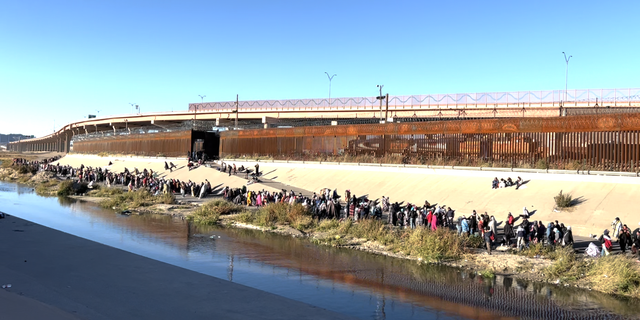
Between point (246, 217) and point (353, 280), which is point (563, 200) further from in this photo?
point (246, 217)

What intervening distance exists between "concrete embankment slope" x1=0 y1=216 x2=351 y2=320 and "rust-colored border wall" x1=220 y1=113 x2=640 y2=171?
2221cm

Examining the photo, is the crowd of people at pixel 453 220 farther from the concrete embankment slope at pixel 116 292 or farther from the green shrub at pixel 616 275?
the concrete embankment slope at pixel 116 292

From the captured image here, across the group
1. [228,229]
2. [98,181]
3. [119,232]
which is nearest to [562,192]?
[228,229]

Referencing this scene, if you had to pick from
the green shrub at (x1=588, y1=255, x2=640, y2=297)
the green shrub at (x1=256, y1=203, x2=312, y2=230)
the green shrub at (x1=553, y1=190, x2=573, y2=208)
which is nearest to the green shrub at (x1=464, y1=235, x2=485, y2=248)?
the green shrub at (x1=588, y1=255, x2=640, y2=297)

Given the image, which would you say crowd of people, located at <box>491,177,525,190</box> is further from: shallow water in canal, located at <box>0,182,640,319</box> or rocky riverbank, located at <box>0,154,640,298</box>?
shallow water in canal, located at <box>0,182,640,319</box>

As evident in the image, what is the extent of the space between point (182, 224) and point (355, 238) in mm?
9846

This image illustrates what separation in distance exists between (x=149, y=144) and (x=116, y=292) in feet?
197

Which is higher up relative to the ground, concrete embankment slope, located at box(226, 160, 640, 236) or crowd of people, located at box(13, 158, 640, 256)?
concrete embankment slope, located at box(226, 160, 640, 236)

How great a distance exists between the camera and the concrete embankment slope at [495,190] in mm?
20844

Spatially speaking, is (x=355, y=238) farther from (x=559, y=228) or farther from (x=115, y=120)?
(x=115, y=120)

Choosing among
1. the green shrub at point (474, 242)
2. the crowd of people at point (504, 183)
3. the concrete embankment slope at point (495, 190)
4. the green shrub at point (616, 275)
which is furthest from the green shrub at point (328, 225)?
the green shrub at point (616, 275)

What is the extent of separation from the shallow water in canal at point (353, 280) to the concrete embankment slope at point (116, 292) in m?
1.81

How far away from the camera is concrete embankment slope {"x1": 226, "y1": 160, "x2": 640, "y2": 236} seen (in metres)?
20.8

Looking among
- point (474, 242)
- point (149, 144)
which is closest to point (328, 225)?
point (474, 242)
